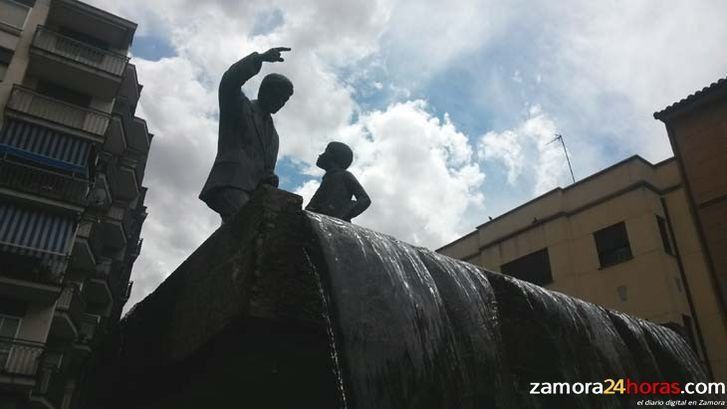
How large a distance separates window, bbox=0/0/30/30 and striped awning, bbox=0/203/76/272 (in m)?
8.96

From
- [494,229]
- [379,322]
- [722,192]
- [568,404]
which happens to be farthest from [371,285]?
[494,229]

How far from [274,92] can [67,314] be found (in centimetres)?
2195

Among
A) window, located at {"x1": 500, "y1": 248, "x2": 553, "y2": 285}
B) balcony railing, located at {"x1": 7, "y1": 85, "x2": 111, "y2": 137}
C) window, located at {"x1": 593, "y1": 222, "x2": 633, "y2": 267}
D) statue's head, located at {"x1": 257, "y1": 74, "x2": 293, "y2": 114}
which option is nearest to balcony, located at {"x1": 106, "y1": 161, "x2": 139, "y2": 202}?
balcony railing, located at {"x1": 7, "y1": 85, "x2": 111, "y2": 137}

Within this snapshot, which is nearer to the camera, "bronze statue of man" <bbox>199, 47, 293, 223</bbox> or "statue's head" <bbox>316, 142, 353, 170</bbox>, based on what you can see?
"bronze statue of man" <bbox>199, 47, 293, 223</bbox>

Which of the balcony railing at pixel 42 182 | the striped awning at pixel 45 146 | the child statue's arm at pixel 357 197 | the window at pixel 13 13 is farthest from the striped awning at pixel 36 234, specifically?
the child statue's arm at pixel 357 197

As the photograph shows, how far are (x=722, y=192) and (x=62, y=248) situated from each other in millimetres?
22159

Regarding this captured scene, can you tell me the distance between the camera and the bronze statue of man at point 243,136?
4023 millimetres

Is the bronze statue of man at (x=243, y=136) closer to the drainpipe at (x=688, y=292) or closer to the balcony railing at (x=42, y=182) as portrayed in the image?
the drainpipe at (x=688, y=292)

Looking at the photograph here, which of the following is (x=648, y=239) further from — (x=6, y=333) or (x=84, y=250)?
(x=84, y=250)

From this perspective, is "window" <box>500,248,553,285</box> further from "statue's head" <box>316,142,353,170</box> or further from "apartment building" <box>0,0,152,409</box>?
"statue's head" <box>316,142,353,170</box>

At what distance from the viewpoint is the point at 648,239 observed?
17.6 meters

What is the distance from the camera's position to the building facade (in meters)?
16.5

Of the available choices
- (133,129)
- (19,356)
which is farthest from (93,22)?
(19,356)

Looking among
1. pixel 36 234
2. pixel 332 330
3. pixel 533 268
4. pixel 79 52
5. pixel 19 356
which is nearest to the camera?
pixel 332 330
